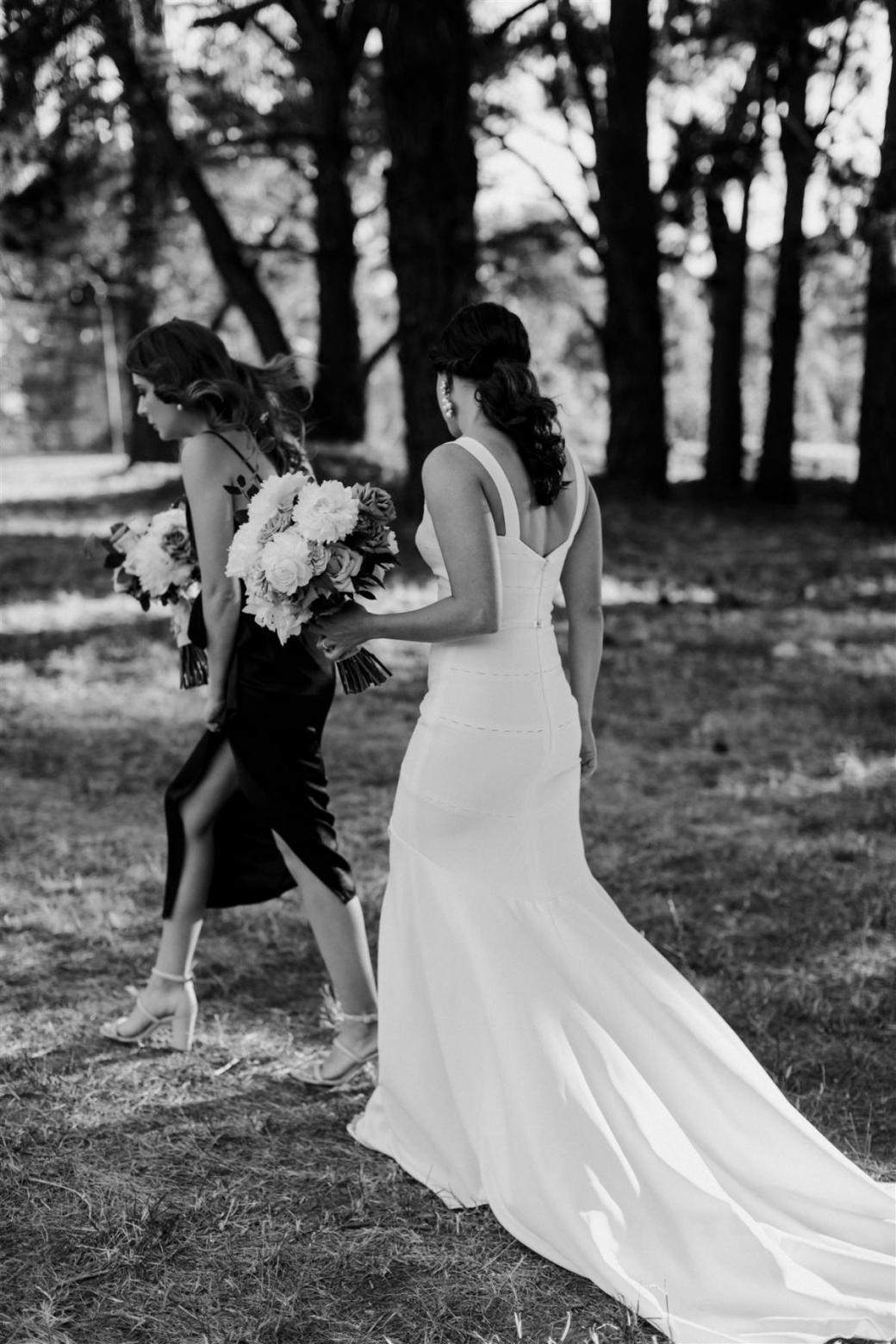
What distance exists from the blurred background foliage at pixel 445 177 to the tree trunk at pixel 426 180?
2 cm

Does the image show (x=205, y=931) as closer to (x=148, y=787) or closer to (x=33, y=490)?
(x=148, y=787)

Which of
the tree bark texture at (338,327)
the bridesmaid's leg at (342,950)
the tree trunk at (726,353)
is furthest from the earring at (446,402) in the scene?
the tree trunk at (726,353)

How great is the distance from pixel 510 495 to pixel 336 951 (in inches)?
68.1

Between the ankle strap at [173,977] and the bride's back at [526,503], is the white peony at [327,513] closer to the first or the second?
the bride's back at [526,503]

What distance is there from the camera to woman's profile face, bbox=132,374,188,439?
4434 millimetres

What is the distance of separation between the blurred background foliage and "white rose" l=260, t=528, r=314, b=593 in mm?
10147

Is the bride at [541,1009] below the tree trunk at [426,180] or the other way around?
below

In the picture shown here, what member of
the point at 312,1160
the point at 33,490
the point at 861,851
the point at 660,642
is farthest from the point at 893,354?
the point at 312,1160

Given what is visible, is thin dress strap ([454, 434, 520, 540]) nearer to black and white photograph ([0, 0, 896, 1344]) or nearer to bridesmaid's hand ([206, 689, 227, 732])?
black and white photograph ([0, 0, 896, 1344])

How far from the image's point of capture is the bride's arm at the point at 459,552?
140 inches

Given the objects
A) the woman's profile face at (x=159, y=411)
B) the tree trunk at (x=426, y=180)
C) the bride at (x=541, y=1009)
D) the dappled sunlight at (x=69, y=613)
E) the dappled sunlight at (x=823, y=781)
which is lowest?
the dappled sunlight at (x=823, y=781)

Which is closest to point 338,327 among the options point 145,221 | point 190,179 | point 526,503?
point 145,221

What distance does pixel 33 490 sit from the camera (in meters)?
24.5

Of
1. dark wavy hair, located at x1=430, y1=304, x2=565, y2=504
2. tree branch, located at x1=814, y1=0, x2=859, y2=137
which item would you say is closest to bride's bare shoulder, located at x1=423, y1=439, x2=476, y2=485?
dark wavy hair, located at x1=430, y1=304, x2=565, y2=504
